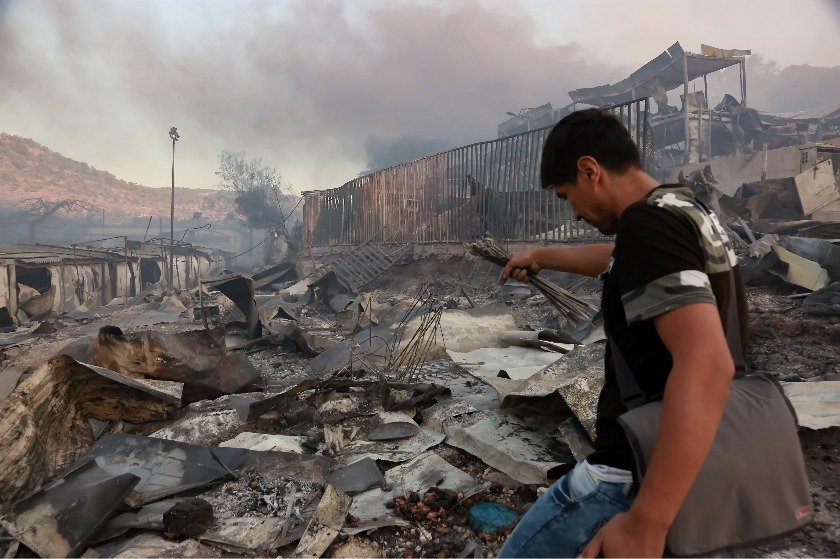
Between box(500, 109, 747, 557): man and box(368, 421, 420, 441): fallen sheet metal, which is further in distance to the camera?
box(368, 421, 420, 441): fallen sheet metal

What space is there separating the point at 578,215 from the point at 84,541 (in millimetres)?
2896

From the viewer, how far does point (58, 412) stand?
3539 millimetres

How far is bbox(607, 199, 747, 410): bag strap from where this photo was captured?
40.3 inches

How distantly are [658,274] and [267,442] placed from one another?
3.48 m

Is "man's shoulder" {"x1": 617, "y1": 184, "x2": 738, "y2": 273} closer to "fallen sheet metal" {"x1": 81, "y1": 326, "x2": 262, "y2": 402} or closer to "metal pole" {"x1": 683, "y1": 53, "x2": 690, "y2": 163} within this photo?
"fallen sheet metal" {"x1": 81, "y1": 326, "x2": 262, "y2": 402}

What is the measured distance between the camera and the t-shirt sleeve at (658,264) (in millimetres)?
902

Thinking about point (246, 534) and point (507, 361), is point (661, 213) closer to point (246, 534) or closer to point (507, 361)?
point (246, 534)

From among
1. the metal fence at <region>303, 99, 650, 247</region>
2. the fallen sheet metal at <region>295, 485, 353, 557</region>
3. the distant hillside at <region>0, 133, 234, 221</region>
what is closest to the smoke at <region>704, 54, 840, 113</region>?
the metal fence at <region>303, 99, 650, 247</region>

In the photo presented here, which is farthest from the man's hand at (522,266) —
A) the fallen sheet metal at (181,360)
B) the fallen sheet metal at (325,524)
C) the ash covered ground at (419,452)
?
the fallen sheet metal at (181,360)

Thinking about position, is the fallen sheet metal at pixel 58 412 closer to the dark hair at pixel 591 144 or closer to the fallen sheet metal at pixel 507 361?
the fallen sheet metal at pixel 507 361

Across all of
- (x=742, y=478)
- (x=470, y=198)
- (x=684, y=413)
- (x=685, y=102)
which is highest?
(x=685, y=102)

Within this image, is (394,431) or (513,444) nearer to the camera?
(513,444)

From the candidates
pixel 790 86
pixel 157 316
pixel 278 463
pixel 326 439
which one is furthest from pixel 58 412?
pixel 790 86

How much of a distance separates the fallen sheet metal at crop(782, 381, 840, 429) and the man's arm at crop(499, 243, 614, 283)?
1701 millimetres
